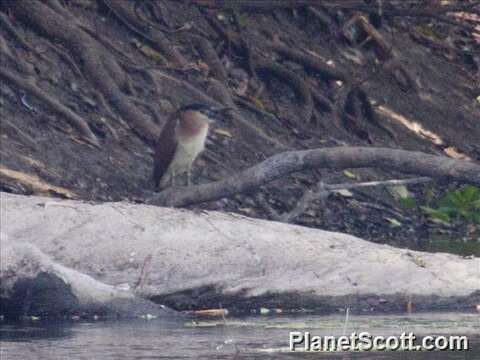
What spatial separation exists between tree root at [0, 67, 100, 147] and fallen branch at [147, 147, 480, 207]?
132 inches

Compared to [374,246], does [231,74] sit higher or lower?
higher

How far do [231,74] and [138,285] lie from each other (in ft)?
25.9

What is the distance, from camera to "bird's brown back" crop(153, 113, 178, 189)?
13445 mm

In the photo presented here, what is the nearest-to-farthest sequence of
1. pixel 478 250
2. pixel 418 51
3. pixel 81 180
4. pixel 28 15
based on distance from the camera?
pixel 478 250, pixel 81 180, pixel 28 15, pixel 418 51

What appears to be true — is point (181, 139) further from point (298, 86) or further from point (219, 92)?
point (298, 86)

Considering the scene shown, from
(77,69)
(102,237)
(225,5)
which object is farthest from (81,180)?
(102,237)

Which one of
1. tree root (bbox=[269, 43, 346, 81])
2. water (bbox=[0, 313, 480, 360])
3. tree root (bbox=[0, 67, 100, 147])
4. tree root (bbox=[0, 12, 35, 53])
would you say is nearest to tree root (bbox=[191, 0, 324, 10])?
tree root (bbox=[269, 43, 346, 81])

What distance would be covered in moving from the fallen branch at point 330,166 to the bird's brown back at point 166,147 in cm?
211

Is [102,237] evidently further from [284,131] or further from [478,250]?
[284,131]

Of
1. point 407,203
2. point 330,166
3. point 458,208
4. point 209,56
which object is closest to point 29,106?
point 209,56

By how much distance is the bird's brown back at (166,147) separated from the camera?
1345cm

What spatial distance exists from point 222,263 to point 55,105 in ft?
16.9

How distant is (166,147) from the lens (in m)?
13.5

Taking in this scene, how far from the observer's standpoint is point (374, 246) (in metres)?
10.2
